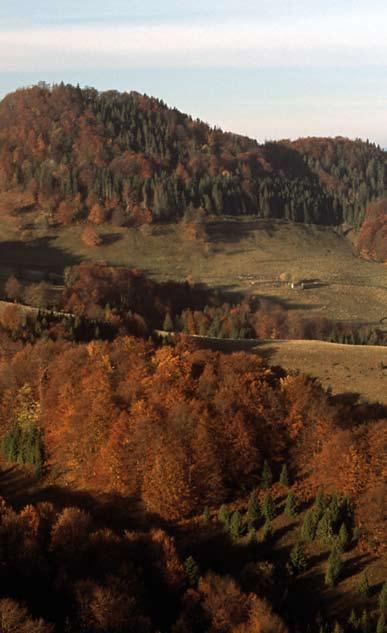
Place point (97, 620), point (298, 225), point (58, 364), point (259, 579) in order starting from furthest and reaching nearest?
point (298, 225)
point (58, 364)
point (259, 579)
point (97, 620)

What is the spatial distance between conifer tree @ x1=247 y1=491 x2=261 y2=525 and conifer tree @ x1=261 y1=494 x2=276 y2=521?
17.2 inches

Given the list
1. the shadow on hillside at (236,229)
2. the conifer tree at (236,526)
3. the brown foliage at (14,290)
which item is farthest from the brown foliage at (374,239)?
the conifer tree at (236,526)

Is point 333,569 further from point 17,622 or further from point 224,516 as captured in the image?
point 17,622

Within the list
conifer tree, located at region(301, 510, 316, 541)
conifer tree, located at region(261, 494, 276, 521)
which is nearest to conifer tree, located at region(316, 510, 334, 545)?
conifer tree, located at region(301, 510, 316, 541)

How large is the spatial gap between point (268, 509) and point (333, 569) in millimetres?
6721

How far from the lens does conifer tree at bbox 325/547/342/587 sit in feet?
131

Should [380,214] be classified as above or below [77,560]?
above

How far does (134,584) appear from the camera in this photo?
37000 millimetres

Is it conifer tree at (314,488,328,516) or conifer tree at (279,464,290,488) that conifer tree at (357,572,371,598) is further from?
conifer tree at (279,464,290,488)

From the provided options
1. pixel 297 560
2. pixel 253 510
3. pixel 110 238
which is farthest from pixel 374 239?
pixel 297 560

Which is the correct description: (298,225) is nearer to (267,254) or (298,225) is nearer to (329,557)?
(267,254)

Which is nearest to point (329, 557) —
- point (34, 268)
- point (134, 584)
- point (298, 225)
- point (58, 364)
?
point (134, 584)

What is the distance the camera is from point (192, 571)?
38875 mm

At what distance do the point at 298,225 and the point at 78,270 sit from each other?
9339cm
